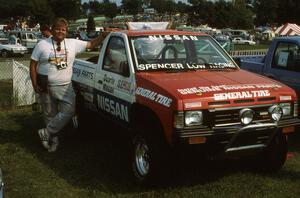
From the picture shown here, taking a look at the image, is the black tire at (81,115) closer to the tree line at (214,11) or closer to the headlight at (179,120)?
the headlight at (179,120)

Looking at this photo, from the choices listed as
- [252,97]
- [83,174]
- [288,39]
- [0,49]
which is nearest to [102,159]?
[83,174]

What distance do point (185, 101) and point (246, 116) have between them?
28.5 inches

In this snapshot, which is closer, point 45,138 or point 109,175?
point 109,175

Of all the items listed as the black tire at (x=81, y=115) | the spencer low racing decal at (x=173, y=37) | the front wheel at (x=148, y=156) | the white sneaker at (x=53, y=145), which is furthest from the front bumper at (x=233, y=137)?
the black tire at (x=81, y=115)

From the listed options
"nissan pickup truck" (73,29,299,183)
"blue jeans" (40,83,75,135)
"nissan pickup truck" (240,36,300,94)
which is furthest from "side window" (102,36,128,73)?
"nissan pickup truck" (240,36,300,94)

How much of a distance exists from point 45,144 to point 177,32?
2.56 meters

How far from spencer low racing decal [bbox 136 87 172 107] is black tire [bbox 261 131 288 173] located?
4.91 ft

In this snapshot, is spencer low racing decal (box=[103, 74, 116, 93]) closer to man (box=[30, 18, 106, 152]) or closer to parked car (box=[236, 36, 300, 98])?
man (box=[30, 18, 106, 152])

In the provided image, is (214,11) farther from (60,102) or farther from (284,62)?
(60,102)

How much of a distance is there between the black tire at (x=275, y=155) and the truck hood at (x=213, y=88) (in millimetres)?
601

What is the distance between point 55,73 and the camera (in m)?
6.59

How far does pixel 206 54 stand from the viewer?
6.25 meters

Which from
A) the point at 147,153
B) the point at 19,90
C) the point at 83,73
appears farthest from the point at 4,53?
the point at 147,153

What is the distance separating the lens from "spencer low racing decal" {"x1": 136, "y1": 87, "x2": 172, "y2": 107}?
485cm
